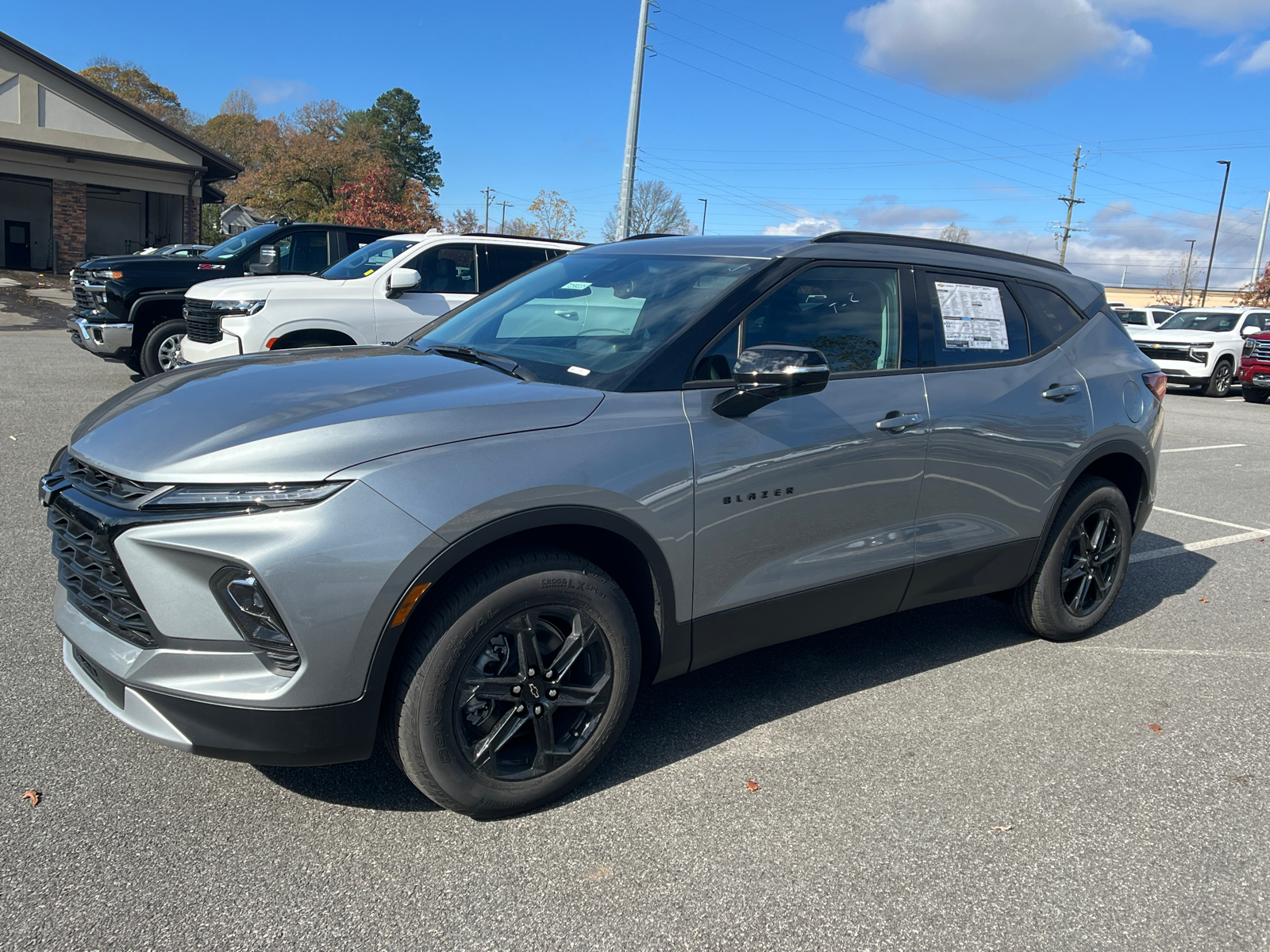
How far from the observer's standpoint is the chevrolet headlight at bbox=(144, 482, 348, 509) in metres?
2.40

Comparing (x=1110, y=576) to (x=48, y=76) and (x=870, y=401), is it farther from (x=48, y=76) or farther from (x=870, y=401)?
(x=48, y=76)

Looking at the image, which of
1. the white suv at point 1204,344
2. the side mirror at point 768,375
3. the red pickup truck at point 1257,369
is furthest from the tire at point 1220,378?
the side mirror at point 768,375

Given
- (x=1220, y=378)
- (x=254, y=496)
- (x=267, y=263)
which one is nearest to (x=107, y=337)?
(x=267, y=263)

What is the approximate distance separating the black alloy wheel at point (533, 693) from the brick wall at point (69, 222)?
31.7 metres

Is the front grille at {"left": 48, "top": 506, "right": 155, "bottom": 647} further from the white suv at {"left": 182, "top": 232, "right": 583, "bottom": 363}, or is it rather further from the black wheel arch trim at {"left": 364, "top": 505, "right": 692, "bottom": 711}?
the white suv at {"left": 182, "top": 232, "right": 583, "bottom": 363}

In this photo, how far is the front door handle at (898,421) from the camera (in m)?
3.56

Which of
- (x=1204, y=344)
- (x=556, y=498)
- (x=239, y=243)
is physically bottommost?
(x=556, y=498)

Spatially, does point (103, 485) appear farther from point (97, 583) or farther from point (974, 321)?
point (974, 321)

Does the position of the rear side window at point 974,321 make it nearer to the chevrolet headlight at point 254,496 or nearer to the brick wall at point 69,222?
the chevrolet headlight at point 254,496

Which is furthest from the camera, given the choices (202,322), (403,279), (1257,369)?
(1257,369)

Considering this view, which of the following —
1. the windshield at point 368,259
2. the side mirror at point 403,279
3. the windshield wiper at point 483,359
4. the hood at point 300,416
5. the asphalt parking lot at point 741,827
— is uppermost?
the windshield at point 368,259

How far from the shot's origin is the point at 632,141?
63.3 ft

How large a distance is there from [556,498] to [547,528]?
0.13m

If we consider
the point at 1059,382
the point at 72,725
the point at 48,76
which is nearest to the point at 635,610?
the point at 72,725
